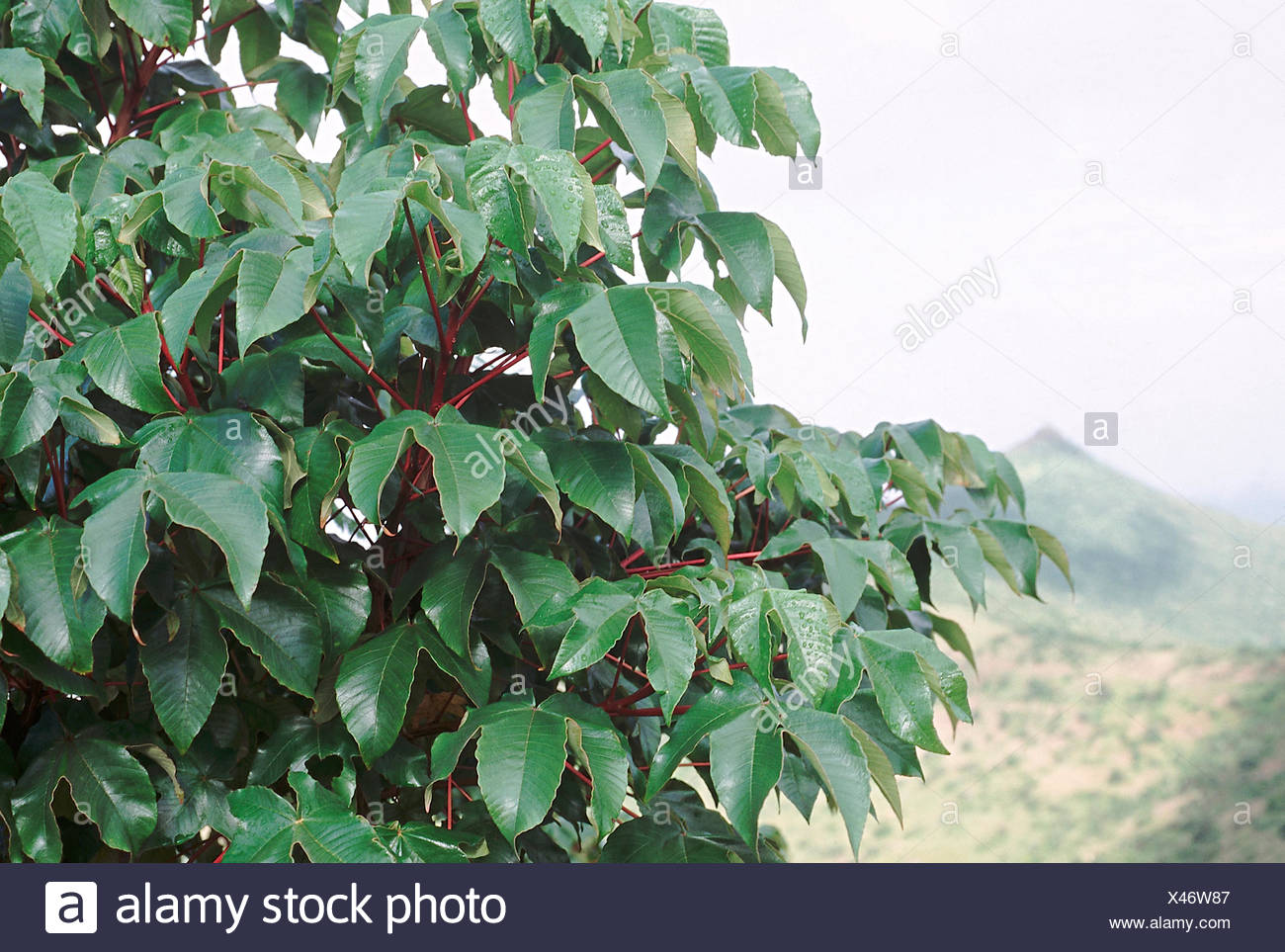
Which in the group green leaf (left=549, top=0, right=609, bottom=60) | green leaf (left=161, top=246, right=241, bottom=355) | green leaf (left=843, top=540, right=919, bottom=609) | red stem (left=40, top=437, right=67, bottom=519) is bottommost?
green leaf (left=843, top=540, right=919, bottom=609)

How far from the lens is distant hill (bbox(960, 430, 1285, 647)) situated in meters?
4.68

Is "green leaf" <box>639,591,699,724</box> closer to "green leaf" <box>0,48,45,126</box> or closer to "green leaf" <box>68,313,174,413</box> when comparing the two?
"green leaf" <box>68,313,174,413</box>

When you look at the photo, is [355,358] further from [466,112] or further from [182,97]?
[182,97]

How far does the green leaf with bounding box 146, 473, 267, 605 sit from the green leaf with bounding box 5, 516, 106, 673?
10cm

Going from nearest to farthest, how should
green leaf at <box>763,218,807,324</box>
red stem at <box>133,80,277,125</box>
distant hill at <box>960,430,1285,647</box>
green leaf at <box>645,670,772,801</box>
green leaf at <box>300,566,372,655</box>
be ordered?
green leaf at <box>645,670,772,801</box>
green leaf at <box>300,566,372,655</box>
green leaf at <box>763,218,807,324</box>
red stem at <box>133,80,277,125</box>
distant hill at <box>960,430,1285,647</box>

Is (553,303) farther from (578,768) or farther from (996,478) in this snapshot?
(996,478)

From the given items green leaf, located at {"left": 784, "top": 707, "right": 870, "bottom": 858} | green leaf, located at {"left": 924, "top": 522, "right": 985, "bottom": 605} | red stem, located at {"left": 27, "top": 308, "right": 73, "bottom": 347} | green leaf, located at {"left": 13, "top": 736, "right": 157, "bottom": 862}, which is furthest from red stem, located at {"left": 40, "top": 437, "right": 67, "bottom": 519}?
green leaf, located at {"left": 924, "top": 522, "right": 985, "bottom": 605}

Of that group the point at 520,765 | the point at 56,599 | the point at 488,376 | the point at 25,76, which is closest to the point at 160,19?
the point at 25,76

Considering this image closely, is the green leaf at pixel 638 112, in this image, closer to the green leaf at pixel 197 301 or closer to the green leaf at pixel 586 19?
the green leaf at pixel 586 19

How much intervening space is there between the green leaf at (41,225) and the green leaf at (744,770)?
66 centimetres

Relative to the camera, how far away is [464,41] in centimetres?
102

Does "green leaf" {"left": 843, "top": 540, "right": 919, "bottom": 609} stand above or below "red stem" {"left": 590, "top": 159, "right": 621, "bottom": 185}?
below

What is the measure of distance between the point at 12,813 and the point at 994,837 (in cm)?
443

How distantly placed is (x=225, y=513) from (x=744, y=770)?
443 mm
